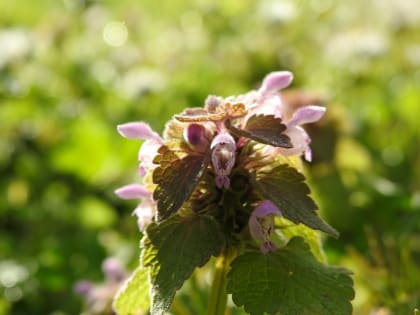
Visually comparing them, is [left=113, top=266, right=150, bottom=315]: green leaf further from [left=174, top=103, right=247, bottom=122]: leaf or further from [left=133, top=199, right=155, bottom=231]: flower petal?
[left=174, top=103, right=247, bottom=122]: leaf

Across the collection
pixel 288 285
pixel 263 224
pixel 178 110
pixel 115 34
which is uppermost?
pixel 115 34

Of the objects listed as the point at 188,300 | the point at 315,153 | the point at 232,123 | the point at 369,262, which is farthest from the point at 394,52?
the point at 232,123

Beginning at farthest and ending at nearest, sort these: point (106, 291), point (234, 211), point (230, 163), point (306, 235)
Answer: point (106, 291)
point (306, 235)
point (234, 211)
point (230, 163)

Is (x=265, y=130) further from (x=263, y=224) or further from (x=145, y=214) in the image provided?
(x=145, y=214)

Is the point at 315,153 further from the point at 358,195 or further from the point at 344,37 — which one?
the point at 344,37

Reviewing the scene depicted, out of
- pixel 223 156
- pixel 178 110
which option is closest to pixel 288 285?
pixel 223 156

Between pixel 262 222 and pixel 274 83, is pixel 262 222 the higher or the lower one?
the lower one

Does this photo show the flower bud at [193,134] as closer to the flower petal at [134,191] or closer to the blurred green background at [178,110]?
the flower petal at [134,191]
